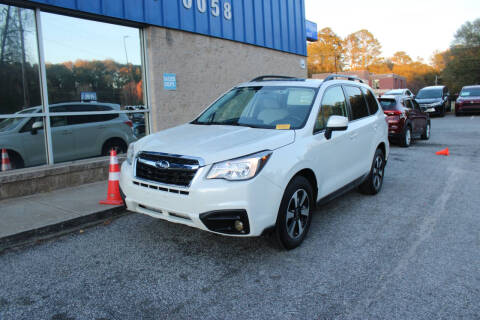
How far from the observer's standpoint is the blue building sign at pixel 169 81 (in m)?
9.27

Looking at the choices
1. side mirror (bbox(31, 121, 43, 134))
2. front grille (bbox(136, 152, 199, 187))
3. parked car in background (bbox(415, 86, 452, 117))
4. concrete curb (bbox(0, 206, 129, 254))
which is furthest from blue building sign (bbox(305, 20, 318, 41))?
front grille (bbox(136, 152, 199, 187))

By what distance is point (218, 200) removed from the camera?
3.62 m

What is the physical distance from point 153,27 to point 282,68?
6205 mm

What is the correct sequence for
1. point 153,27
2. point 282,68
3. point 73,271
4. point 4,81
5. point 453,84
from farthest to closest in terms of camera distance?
point 453,84 < point 282,68 < point 153,27 < point 4,81 < point 73,271

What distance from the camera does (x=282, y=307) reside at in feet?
10.3

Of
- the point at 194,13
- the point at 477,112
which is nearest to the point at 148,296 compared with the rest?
the point at 194,13

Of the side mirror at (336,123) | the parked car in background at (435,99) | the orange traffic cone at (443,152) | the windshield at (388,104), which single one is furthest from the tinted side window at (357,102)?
the parked car in background at (435,99)

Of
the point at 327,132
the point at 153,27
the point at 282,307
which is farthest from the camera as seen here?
→ the point at 153,27

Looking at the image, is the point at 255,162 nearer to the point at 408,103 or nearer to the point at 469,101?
the point at 408,103

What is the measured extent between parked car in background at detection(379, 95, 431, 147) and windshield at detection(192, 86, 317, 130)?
809cm

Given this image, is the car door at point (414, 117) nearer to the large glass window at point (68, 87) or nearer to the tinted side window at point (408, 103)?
the tinted side window at point (408, 103)

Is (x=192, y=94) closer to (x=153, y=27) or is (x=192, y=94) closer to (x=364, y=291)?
(x=153, y=27)

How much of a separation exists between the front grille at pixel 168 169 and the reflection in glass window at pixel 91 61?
13.2 feet

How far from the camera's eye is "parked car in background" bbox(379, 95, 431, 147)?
40.2ft
